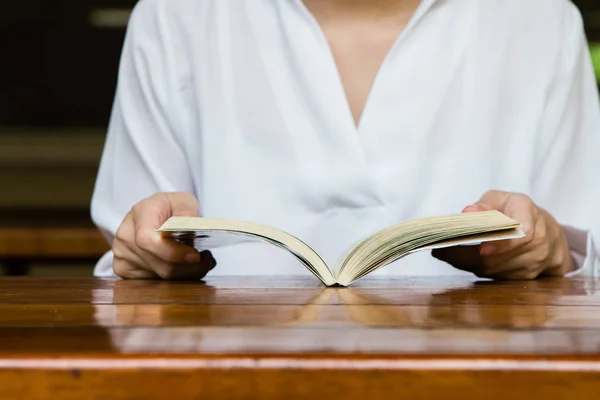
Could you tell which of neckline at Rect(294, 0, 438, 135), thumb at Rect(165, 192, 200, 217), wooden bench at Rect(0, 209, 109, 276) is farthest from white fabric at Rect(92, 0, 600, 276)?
wooden bench at Rect(0, 209, 109, 276)

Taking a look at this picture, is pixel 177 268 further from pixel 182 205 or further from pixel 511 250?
pixel 511 250

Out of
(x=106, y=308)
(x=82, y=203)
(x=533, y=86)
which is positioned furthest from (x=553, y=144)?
(x=82, y=203)

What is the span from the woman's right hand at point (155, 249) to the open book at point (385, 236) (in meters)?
0.09

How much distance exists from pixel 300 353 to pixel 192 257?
20.3 inches

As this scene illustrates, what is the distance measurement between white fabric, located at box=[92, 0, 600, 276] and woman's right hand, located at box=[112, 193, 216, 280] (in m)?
0.24

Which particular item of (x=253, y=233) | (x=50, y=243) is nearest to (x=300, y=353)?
(x=253, y=233)

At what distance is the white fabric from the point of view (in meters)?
1.21

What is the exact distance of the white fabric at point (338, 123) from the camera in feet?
3.95

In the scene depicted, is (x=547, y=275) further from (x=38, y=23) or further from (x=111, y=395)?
(x=38, y=23)

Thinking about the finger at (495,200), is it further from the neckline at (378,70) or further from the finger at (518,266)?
the neckline at (378,70)

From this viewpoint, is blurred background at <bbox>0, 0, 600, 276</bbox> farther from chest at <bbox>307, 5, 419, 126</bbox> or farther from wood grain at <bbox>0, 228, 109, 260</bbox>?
chest at <bbox>307, 5, 419, 126</bbox>

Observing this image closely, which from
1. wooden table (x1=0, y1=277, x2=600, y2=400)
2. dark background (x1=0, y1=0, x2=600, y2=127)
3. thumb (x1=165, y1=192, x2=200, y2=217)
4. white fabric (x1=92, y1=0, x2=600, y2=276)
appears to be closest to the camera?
wooden table (x1=0, y1=277, x2=600, y2=400)

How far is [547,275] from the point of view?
103 cm

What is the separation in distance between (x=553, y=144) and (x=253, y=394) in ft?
3.15
